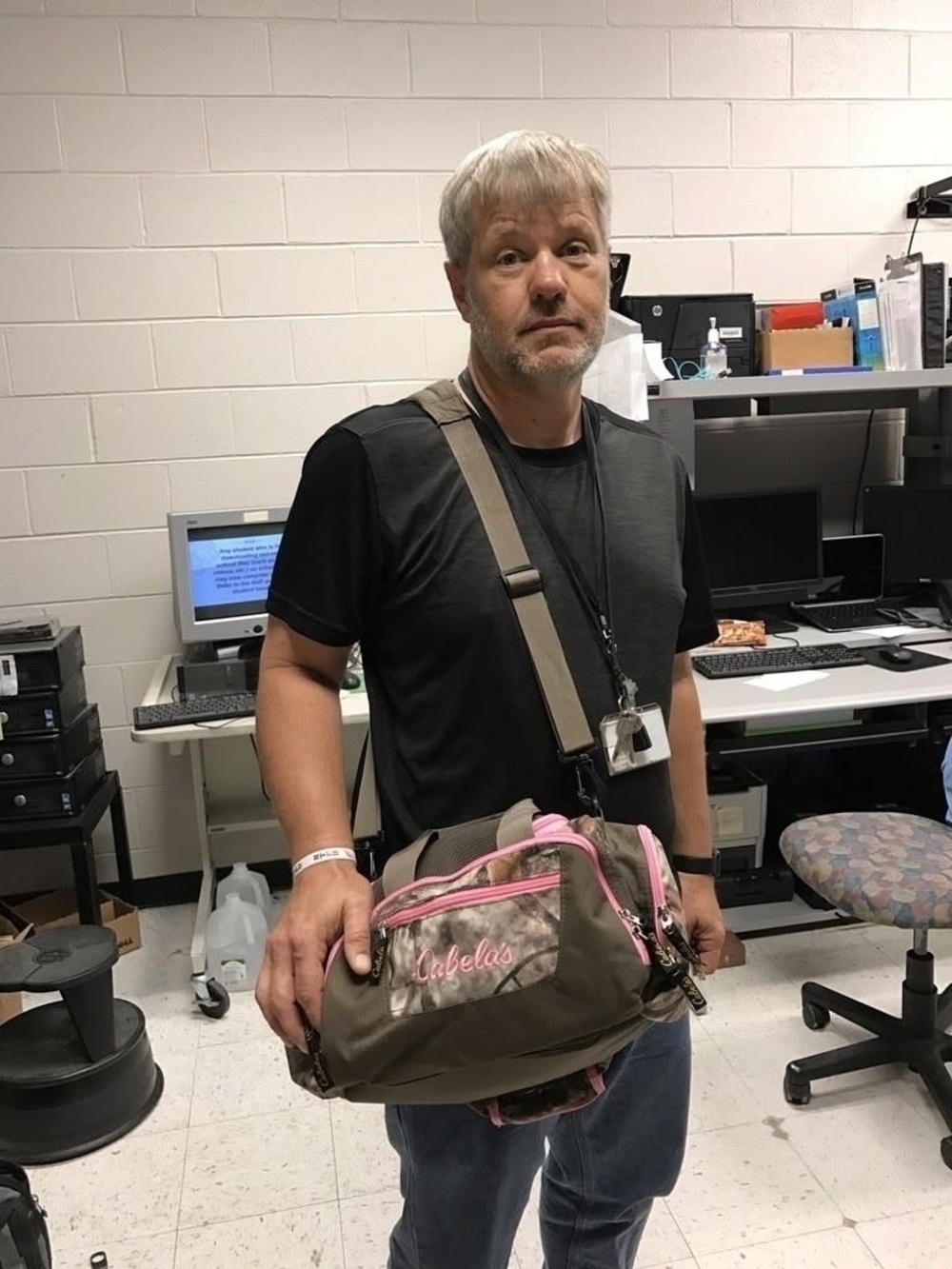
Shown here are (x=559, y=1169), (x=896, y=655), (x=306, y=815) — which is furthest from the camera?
(x=896, y=655)

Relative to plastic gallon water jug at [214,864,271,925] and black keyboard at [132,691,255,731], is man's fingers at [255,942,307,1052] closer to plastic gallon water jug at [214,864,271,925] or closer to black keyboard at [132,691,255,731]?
black keyboard at [132,691,255,731]

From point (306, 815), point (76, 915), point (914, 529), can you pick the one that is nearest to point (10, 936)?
point (76, 915)

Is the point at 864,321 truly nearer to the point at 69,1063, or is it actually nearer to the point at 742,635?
the point at 742,635

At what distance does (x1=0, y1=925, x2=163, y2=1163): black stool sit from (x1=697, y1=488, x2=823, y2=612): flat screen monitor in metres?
1.96

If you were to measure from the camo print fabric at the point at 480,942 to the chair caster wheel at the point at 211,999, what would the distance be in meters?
1.79

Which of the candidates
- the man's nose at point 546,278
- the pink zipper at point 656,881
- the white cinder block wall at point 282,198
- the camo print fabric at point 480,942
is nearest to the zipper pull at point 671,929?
the pink zipper at point 656,881

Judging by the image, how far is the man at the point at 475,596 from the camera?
101 centimetres

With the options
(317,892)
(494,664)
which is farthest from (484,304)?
(317,892)

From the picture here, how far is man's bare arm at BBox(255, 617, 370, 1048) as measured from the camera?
88cm

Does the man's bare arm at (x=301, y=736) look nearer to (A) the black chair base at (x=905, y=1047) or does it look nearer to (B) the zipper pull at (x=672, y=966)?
(B) the zipper pull at (x=672, y=966)

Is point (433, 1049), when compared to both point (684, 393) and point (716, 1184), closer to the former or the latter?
point (716, 1184)

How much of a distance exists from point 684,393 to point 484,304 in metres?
1.69

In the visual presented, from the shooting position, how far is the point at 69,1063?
6.49ft

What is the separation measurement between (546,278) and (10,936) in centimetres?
242
